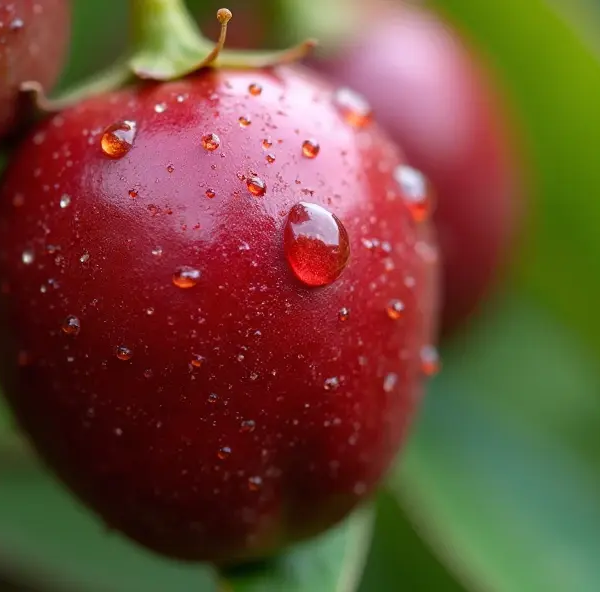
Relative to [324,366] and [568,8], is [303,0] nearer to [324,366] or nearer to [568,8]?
[568,8]

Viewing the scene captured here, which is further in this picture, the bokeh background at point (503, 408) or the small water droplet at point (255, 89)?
the bokeh background at point (503, 408)

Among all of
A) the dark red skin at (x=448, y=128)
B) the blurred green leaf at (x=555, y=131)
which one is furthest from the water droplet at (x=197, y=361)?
the blurred green leaf at (x=555, y=131)

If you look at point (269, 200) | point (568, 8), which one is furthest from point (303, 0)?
point (269, 200)

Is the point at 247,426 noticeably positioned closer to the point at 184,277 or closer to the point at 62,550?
the point at 184,277

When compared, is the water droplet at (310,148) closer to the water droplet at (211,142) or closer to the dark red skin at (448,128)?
the water droplet at (211,142)

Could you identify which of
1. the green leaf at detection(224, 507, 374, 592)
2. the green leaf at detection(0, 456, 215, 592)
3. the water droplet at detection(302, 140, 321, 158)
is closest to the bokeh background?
the green leaf at detection(0, 456, 215, 592)

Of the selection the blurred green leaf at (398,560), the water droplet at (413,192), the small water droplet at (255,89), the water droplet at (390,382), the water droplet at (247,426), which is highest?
the small water droplet at (255,89)
